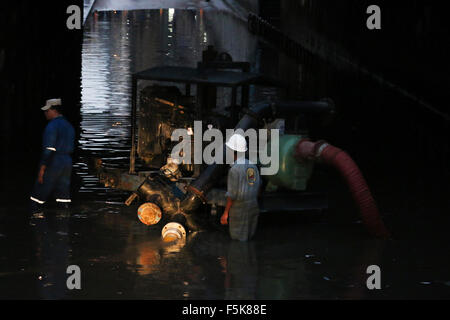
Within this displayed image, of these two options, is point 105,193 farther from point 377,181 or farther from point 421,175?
point 421,175

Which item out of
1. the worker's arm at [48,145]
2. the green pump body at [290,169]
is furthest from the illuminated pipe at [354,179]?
the worker's arm at [48,145]

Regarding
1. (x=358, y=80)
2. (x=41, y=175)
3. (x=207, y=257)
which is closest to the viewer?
(x=207, y=257)

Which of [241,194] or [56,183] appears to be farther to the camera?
[56,183]

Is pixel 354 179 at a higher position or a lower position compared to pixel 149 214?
higher

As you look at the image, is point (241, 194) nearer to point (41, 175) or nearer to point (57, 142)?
point (41, 175)

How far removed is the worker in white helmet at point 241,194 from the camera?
32.8 ft

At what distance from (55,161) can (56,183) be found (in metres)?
0.34

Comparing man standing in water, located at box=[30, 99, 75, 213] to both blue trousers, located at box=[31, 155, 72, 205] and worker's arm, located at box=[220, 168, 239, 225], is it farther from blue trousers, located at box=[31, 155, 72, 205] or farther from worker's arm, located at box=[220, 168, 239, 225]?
worker's arm, located at box=[220, 168, 239, 225]

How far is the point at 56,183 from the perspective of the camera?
39.1ft

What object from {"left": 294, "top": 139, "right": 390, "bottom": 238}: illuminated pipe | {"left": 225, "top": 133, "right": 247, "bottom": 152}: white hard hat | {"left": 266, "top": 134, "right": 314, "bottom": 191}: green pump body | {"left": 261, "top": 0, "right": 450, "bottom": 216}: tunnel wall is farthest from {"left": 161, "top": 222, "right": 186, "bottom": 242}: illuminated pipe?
{"left": 261, "top": 0, "right": 450, "bottom": 216}: tunnel wall

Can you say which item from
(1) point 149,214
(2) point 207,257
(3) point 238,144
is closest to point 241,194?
(3) point 238,144

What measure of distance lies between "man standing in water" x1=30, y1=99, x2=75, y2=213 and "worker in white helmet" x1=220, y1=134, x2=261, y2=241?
2.98m

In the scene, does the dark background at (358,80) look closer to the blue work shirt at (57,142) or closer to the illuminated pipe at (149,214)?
the blue work shirt at (57,142)

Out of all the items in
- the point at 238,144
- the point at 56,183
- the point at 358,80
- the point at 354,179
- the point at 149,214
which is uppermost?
the point at 358,80
